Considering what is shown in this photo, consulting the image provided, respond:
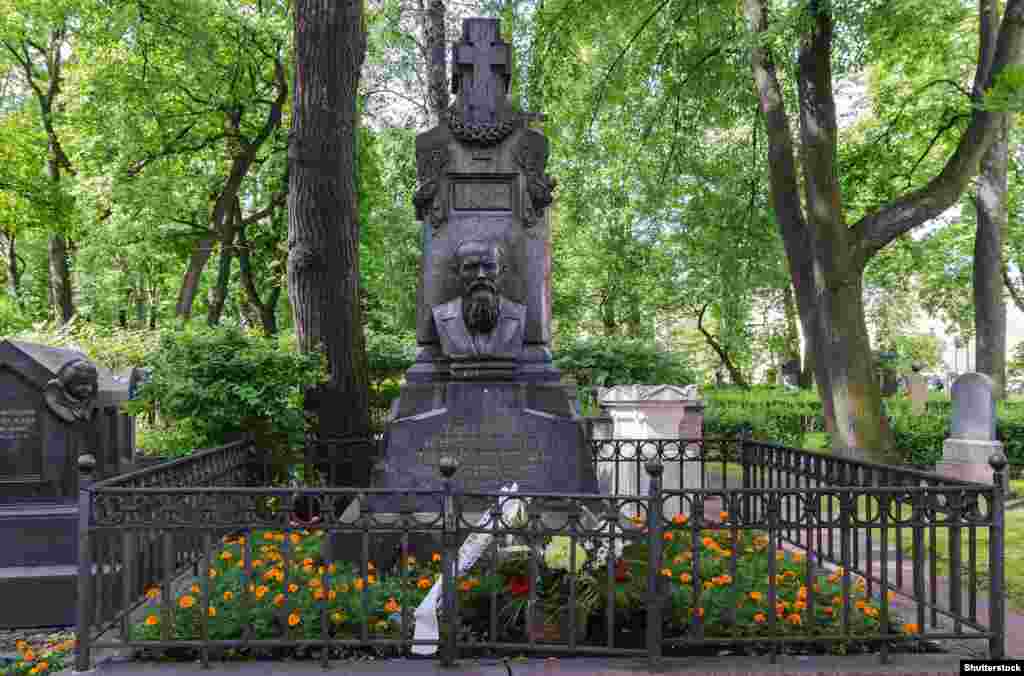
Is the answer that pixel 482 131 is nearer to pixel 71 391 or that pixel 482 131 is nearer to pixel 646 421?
pixel 71 391

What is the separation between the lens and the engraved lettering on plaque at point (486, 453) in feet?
21.3

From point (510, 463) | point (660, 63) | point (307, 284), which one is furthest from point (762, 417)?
point (510, 463)

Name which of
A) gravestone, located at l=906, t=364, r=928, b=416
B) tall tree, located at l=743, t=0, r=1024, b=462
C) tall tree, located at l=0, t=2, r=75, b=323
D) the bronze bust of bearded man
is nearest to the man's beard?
the bronze bust of bearded man

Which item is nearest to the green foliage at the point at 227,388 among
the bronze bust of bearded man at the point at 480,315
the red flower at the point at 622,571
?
the bronze bust of bearded man at the point at 480,315

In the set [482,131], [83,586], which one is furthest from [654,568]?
[482,131]

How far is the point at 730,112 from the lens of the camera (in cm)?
1512

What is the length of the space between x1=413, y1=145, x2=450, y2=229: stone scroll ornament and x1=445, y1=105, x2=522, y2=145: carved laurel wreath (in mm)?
204

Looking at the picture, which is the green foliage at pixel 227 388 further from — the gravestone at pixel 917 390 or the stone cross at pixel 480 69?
the gravestone at pixel 917 390

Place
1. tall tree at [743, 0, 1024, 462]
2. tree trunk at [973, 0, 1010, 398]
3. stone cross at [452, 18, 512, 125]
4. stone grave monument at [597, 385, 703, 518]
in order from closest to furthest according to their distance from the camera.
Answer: stone cross at [452, 18, 512, 125]
stone grave monument at [597, 385, 703, 518]
tall tree at [743, 0, 1024, 462]
tree trunk at [973, 0, 1010, 398]

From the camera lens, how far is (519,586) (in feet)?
16.7

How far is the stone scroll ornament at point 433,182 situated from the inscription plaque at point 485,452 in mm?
1937

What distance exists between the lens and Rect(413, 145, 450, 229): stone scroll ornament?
7.25 m

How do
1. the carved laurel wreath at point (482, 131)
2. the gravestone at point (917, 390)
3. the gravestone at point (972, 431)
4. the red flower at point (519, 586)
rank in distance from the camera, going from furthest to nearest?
the gravestone at point (917, 390)
the gravestone at point (972, 431)
the carved laurel wreath at point (482, 131)
the red flower at point (519, 586)

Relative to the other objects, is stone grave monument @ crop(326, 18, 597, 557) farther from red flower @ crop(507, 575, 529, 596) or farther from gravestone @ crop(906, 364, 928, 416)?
gravestone @ crop(906, 364, 928, 416)
